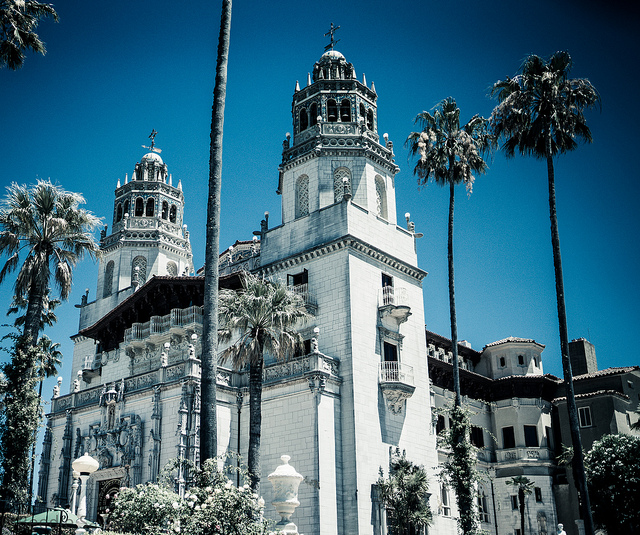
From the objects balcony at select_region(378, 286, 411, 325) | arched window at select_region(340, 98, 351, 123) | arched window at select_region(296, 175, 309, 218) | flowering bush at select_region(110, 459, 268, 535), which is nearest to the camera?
flowering bush at select_region(110, 459, 268, 535)

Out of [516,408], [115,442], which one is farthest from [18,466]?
[516,408]

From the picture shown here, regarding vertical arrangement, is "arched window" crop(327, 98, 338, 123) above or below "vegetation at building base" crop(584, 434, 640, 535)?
above

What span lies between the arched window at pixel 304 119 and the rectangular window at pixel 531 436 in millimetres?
28925

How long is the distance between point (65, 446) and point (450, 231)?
25.2m

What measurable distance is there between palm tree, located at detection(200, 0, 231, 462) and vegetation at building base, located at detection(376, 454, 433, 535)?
14.4 metres

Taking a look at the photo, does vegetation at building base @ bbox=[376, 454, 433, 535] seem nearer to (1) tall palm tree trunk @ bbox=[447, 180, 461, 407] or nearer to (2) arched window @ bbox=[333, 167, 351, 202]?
(1) tall palm tree trunk @ bbox=[447, 180, 461, 407]

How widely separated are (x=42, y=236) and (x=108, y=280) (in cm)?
2167

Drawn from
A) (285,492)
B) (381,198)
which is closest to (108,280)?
(381,198)

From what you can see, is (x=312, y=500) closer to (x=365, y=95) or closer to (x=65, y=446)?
(x=65, y=446)

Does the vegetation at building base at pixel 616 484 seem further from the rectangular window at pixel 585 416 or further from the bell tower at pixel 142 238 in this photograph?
the bell tower at pixel 142 238

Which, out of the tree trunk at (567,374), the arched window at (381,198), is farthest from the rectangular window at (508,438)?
the tree trunk at (567,374)

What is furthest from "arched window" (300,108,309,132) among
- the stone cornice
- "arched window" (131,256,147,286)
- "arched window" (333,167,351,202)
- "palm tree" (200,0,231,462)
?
"palm tree" (200,0,231,462)

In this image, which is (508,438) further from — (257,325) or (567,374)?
(257,325)

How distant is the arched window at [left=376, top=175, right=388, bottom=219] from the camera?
136 feet
